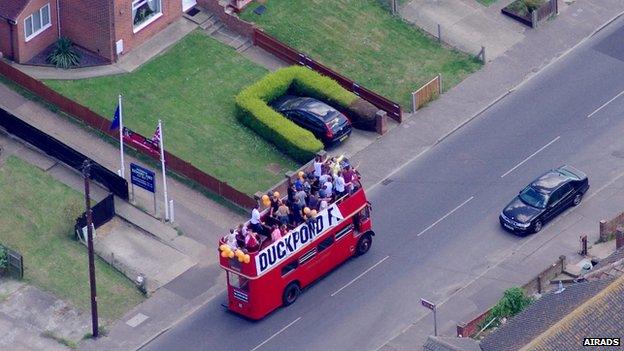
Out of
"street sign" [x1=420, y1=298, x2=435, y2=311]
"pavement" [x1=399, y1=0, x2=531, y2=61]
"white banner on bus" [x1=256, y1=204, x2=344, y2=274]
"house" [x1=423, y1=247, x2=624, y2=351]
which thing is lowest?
"pavement" [x1=399, y1=0, x2=531, y2=61]

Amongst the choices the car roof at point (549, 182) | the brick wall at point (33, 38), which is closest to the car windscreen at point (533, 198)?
the car roof at point (549, 182)

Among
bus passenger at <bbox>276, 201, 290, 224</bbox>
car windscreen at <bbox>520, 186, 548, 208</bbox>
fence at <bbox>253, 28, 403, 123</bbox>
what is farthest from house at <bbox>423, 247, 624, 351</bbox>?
fence at <bbox>253, 28, 403, 123</bbox>

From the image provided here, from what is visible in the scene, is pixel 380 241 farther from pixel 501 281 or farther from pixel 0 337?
pixel 0 337

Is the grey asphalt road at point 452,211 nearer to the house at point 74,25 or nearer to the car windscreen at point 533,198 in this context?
the car windscreen at point 533,198

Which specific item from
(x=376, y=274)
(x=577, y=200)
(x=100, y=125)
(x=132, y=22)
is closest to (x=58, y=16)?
(x=132, y=22)

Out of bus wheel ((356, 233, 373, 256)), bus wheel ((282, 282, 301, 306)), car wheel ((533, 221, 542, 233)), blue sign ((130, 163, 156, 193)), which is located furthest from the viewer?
blue sign ((130, 163, 156, 193))

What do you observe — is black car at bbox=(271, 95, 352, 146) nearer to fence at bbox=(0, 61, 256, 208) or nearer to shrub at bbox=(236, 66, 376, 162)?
shrub at bbox=(236, 66, 376, 162)

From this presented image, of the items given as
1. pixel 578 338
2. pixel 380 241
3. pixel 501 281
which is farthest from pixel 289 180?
pixel 578 338
